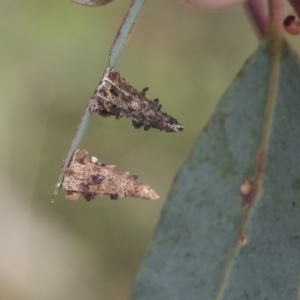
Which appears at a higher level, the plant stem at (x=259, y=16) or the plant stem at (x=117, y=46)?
the plant stem at (x=259, y=16)

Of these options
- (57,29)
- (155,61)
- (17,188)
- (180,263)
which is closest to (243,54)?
(155,61)

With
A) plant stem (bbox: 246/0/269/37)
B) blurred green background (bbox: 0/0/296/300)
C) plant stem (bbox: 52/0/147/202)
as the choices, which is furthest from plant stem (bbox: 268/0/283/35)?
blurred green background (bbox: 0/0/296/300)

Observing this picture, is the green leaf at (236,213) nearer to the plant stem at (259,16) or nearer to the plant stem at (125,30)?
the plant stem at (259,16)

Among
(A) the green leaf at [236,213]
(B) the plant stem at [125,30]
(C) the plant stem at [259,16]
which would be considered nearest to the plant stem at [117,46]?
(B) the plant stem at [125,30]

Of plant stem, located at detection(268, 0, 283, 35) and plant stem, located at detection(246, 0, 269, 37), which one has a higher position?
plant stem, located at detection(246, 0, 269, 37)

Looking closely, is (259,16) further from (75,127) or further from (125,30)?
(75,127)

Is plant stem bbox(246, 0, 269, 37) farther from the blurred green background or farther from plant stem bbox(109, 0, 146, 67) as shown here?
the blurred green background

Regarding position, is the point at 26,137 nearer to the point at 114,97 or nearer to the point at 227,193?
the point at 114,97
